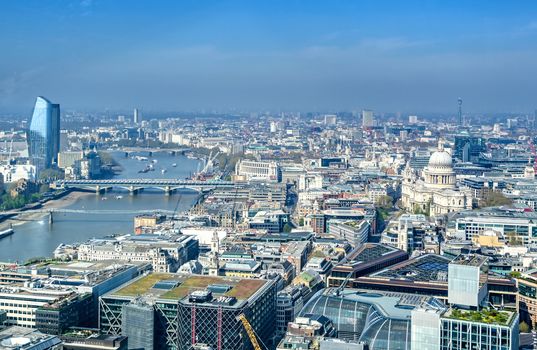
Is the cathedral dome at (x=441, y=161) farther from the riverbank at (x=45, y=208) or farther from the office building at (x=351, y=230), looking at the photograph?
the riverbank at (x=45, y=208)

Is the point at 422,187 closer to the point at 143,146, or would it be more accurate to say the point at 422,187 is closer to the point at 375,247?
the point at 375,247

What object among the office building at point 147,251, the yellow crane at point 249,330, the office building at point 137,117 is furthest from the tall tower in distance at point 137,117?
the yellow crane at point 249,330

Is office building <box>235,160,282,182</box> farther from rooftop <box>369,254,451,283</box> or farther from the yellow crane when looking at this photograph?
the yellow crane

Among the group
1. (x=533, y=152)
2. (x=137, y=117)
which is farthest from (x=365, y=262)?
(x=137, y=117)

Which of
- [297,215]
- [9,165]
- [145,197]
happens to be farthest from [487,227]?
[9,165]

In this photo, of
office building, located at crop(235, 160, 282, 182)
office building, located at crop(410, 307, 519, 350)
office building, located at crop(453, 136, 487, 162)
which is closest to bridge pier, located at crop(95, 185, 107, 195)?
office building, located at crop(235, 160, 282, 182)

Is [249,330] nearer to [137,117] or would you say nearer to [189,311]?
[189,311]
